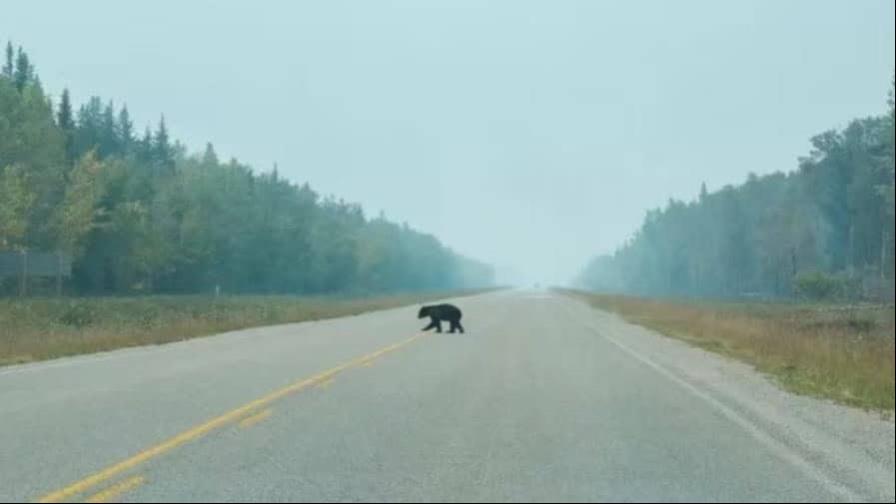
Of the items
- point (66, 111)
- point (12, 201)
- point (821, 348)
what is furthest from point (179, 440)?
point (66, 111)

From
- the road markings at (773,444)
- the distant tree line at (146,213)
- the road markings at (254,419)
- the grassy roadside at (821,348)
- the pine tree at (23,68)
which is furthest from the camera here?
the pine tree at (23,68)

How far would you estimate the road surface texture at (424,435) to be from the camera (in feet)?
24.1

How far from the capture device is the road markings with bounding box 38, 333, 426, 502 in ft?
23.9

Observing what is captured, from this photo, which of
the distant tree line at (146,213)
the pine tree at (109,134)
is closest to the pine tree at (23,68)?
the distant tree line at (146,213)

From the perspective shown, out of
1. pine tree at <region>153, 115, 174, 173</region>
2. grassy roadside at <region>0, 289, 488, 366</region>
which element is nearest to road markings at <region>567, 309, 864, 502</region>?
grassy roadside at <region>0, 289, 488, 366</region>

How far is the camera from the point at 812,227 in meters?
87.9

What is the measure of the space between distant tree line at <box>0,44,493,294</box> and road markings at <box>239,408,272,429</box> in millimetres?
36989

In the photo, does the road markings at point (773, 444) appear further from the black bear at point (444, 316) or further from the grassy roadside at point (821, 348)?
the black bear at point (444, 316)

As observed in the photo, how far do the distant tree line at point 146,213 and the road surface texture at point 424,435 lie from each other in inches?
1324

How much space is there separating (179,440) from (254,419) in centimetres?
163

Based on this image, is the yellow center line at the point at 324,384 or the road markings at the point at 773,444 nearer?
the road markings at the point at 773,444

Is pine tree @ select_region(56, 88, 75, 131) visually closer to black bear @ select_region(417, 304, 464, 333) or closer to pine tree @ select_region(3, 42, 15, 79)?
pine tree @ select_region(3, 42, 15, 79)

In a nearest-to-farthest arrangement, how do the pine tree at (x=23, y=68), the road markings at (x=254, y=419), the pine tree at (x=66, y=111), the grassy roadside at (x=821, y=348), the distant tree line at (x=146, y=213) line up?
the road markings at (x=254, y=419) → the grassy roadside at (x=821, y=348) → the distant tree line at (x=146, y=213) → the pine tree at (x=23, y=68) → the pine tree at (x=66, y=111)

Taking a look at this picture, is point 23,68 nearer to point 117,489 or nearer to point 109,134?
point 109,134
